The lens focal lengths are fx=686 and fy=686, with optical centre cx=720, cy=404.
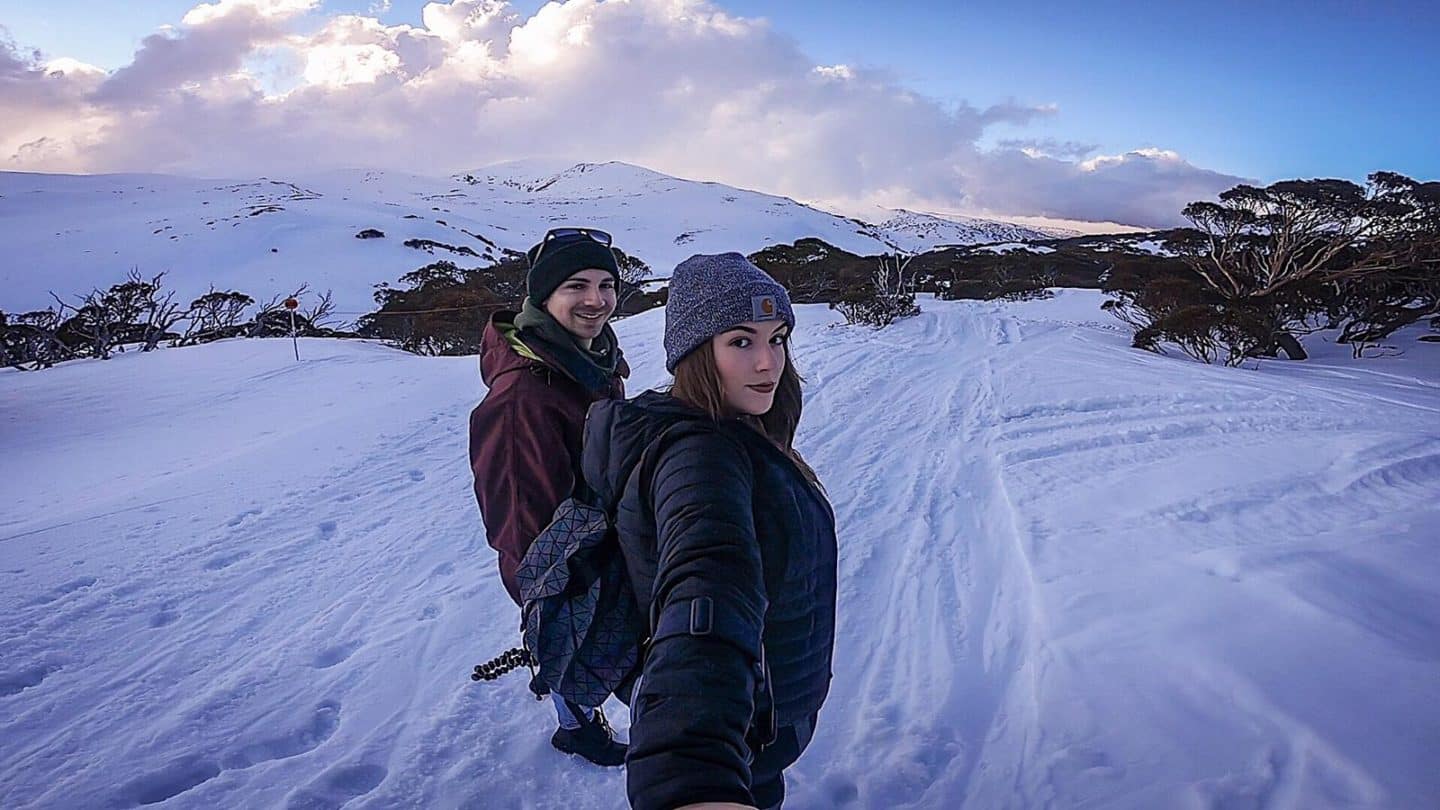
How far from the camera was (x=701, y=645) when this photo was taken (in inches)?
40.4

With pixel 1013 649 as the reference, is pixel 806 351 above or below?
above

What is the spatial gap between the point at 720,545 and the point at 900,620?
2.46 metres

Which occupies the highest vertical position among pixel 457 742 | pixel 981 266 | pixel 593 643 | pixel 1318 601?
pixel 981 266

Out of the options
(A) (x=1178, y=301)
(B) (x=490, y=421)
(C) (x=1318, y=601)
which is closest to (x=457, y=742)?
(B) (x=490, y=421)

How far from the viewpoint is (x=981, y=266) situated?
33.5 metres

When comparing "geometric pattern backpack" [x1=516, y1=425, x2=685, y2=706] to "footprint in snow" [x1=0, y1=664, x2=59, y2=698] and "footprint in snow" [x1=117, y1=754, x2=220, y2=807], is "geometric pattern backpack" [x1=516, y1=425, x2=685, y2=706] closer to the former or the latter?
"footprint in snow" [x1=117, y1=754, x2=220, y2=807]

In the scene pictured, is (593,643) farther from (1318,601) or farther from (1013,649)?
(1318,601)

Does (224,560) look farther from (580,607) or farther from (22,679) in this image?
(580,607)

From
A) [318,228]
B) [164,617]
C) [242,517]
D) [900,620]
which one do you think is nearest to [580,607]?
[900,620]

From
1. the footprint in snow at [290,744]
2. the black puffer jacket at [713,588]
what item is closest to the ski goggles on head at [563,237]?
the black puffer jacket at [713,588]

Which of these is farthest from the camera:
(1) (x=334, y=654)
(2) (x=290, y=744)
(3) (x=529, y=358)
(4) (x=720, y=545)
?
(1) (x=334, y=654)

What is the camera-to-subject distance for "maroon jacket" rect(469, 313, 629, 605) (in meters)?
1.96

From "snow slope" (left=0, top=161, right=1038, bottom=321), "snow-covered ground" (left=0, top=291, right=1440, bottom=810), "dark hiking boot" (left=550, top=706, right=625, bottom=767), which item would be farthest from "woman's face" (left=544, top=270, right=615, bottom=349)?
"snow slope" (left=0, top=161, right=1038, bottom=321)

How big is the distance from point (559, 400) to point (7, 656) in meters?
2.96
